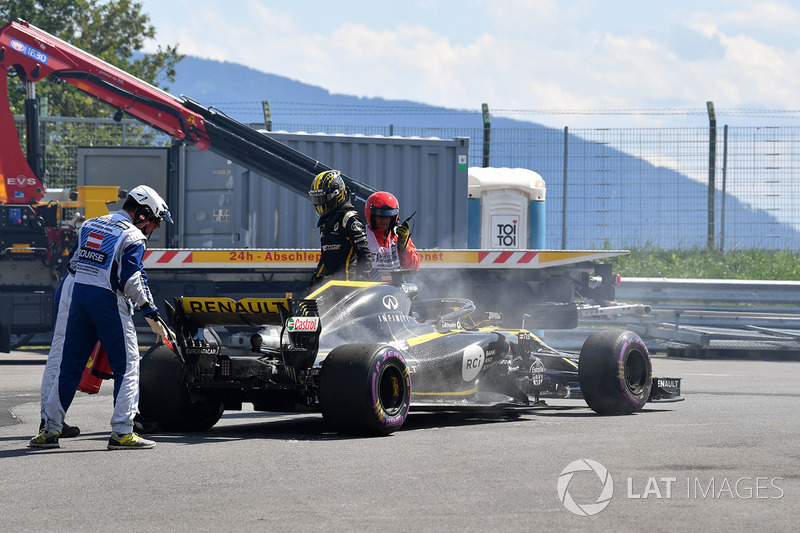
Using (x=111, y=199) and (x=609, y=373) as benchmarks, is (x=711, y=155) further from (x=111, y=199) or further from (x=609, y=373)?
(x=609, y=373)

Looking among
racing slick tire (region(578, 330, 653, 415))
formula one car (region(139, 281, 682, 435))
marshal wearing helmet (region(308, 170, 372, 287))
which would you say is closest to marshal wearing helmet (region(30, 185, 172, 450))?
formula one car (region(139, 281, 682, 435))

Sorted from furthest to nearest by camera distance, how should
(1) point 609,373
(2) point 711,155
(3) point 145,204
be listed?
1. (2) point 711,155
2. (1) point 609,373
3. (3) point 145,204

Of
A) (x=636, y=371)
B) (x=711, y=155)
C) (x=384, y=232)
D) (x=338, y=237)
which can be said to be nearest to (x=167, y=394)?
(x=338, y=237)

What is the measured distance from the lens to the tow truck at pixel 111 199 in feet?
56.8

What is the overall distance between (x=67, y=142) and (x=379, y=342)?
13.1m

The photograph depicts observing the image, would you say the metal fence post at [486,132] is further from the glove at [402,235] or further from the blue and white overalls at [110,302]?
the blue and white overalls at [110,302]

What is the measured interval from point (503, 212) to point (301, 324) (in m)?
12.6

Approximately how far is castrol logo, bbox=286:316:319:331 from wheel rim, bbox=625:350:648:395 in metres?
2.98

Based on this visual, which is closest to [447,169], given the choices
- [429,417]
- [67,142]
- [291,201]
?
[291,201]

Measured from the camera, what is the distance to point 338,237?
950cm

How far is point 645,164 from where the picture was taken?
2134 cm

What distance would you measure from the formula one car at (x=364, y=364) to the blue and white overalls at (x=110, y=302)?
0.44 metres

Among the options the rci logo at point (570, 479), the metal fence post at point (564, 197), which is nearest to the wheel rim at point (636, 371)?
the rci logo at point (570, 479)

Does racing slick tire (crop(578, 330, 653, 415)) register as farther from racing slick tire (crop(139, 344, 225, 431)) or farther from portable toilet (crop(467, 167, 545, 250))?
portable toilet (crop(467, 167, 545, 250))
